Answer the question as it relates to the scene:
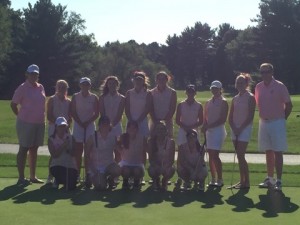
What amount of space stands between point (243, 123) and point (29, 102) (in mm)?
3559

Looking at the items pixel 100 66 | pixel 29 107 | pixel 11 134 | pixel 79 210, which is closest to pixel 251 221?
pixel 79 210

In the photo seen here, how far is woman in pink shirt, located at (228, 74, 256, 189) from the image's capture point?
9.01 m

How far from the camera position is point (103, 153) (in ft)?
29.3

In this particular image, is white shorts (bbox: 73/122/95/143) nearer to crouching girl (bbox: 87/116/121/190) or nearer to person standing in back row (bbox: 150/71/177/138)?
crouching girl (bbox: 87/116/121/190)

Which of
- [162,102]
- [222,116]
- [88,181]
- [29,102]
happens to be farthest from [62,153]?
[222,116]

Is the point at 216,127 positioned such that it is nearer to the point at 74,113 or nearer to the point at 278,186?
the point at 278,186

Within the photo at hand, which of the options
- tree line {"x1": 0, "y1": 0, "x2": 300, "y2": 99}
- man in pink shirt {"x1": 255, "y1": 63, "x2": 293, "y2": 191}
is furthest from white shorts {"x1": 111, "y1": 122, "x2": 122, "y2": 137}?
tree line {"x1": 0, "y1": 0, "x2": 300, "y2": 99}

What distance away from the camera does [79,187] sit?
8875 mm

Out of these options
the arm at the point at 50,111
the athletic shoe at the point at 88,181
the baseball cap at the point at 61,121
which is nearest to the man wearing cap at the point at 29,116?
the arm at the point at 50,111

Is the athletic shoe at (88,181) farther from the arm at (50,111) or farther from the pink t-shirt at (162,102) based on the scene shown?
the pink t-shirt at (162,102)

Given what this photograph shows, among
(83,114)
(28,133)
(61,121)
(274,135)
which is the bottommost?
(28,133)

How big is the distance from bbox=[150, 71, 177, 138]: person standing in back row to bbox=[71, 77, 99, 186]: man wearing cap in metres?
0.99

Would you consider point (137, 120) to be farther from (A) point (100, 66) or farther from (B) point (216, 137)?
(A) point (100, 66)

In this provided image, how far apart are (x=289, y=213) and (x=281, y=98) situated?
2.46 meters
